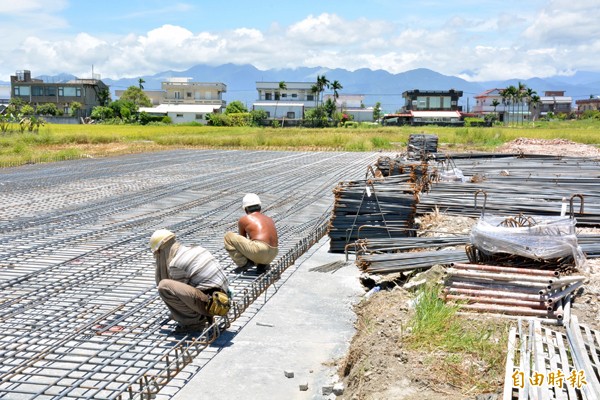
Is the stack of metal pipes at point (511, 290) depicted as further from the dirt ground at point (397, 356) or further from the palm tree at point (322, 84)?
the palm tree at point (322, 84)

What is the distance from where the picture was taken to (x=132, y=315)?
539 cm

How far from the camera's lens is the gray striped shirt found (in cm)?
476

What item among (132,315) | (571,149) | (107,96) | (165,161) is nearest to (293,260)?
(132,315)

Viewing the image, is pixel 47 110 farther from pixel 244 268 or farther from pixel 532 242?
pixel 532 242

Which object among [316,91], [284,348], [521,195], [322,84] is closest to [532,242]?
[284,348]

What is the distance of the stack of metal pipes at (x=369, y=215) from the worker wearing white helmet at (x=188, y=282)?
10.2 feet

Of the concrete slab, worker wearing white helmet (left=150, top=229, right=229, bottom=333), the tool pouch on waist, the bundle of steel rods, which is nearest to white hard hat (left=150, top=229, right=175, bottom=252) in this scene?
worker wearing white helmet (left=150, top=229, right=229, bottom=333)

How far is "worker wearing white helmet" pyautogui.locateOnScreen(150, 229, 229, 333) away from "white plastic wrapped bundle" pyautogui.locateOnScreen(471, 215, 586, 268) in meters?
2.58

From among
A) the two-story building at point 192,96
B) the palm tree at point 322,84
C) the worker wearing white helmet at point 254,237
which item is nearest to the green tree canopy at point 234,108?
the two-story building at point 192,96

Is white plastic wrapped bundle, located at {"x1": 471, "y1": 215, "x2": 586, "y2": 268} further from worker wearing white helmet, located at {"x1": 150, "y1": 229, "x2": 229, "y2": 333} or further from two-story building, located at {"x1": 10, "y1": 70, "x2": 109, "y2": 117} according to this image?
two-story building, located at {"x1": 10, "y1": 70, "x2": 109, "y2": 117}

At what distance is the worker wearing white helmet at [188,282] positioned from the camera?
4.69m

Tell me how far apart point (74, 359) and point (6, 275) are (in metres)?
2.75

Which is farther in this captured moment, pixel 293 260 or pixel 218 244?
pixel 218 244

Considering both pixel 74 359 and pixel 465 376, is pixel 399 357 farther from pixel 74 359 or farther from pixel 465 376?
pixel 74 359
